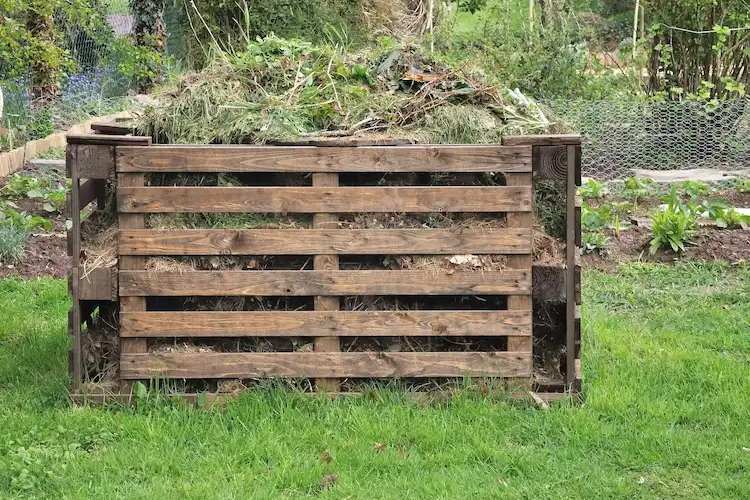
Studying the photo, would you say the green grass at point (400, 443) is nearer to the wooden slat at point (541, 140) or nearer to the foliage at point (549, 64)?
the wooden slat at point (541, 140)

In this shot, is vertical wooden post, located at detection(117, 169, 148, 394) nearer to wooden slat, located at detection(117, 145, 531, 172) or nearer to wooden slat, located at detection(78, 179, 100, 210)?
wooden slat, located at detection(117, 145, 531, 172)

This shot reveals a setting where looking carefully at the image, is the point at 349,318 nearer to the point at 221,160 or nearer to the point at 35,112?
the point at 221,160

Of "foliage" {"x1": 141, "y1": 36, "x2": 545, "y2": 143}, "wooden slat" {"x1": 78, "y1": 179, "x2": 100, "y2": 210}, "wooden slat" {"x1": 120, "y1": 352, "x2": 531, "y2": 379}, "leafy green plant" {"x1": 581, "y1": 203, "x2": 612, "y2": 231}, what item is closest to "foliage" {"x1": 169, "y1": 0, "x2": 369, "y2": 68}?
"leafy green plant" {"x1": 581, "y1": 203, "x2": 612, "y2": 231}

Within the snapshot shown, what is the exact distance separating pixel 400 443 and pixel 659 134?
8915 mm

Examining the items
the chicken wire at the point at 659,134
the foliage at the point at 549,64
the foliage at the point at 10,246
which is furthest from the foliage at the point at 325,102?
the foliage at the point at 549,64

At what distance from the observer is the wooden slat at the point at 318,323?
16.0 feet

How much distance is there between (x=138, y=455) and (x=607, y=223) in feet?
19.0

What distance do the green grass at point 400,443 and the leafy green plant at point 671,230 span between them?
264cm

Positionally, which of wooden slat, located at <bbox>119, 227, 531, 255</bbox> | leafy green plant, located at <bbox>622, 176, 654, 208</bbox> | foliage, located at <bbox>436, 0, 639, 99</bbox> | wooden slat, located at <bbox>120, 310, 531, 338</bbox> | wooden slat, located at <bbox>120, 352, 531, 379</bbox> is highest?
foliage, located at <bbox>436, 0, 639, 99</bbox>

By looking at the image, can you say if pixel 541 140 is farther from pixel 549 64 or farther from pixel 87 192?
pixel 549 64

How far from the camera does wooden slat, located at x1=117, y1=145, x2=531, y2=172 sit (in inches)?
189

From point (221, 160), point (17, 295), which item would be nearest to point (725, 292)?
point (221, 160)

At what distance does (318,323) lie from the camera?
4.89 m

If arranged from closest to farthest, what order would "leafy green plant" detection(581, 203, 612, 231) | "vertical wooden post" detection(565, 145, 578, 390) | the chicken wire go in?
"vertical wooden post" detection(565, 145, 578, 390) → "leafy green plant" detection(581, 203, 612, 231) → the chicken wire
